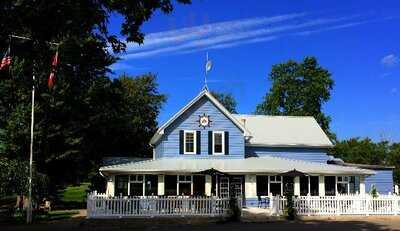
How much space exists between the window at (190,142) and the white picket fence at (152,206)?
7.63 m

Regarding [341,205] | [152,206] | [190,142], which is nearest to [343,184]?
[341,205]

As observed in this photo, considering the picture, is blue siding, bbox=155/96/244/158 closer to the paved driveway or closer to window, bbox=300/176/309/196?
window, bbox=300/176/309/196

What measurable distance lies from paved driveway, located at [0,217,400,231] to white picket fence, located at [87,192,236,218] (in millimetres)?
989

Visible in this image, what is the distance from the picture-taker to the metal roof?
4269 centimetres

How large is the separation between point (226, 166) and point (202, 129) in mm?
3171

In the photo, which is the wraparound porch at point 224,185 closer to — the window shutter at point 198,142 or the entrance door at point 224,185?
the entrance door at point 224,185

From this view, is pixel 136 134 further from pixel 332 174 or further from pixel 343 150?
pixel 343 150

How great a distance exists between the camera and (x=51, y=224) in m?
28.2

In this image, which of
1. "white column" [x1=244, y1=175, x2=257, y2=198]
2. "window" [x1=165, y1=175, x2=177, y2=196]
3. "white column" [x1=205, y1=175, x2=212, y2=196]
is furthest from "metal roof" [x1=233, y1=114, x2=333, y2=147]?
"window" [x1=165, y1=175, x2=177, y2=196]

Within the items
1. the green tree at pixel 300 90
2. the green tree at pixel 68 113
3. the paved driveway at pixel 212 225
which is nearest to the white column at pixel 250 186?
the paved driveway at pixel 212 225

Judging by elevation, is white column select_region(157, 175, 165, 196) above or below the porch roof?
below

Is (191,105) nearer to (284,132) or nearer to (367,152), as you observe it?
(284,132)

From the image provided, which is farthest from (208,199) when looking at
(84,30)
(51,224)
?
(84,30)

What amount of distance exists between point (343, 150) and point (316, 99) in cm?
895
